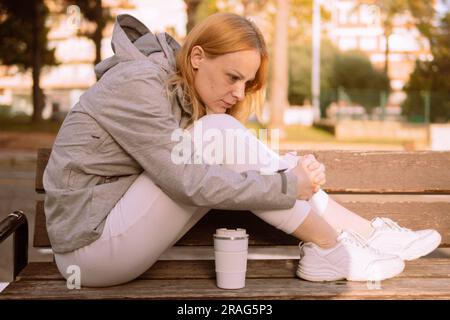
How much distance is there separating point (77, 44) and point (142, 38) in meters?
68.3

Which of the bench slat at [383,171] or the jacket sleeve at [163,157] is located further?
the bench slat at [383,171]

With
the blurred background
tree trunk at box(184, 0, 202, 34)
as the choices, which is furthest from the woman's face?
tree trunk at box(184, 0, 202, 34)

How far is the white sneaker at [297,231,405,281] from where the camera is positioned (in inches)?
106

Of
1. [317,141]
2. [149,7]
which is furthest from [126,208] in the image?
[149,7]

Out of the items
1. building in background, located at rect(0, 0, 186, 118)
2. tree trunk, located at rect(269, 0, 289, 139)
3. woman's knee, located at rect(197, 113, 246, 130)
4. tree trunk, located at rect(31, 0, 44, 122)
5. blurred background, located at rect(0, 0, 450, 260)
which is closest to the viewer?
woman's knee, located at rect(197, 113, 246, 130)

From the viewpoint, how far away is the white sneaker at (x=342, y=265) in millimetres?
2688

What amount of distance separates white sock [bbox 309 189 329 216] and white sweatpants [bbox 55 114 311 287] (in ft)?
0.76

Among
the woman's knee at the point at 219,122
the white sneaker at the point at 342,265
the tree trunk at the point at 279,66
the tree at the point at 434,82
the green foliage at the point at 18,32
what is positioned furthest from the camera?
the green foliage at the point at 18,32

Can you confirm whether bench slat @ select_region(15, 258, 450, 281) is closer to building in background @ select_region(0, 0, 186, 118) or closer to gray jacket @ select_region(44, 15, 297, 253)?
gray jacket @ select_region(44, 15, 297, 253)

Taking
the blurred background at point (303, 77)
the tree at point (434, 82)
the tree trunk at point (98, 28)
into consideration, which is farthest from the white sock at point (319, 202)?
the tree trunk at point (98, 28)

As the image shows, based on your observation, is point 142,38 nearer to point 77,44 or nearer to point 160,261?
point 160,261

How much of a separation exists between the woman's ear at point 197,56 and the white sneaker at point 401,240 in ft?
3.35

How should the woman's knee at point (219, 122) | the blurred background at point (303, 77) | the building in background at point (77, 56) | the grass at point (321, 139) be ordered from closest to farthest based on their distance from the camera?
the woman's knee at point (219, 122), the blurred background at point (303, 77), the grass at point (321, 139), the building in background at point (77, 56)

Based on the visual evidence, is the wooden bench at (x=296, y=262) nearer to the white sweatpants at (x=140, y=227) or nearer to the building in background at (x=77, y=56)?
the white sweatpants at (x=140, y=227)
